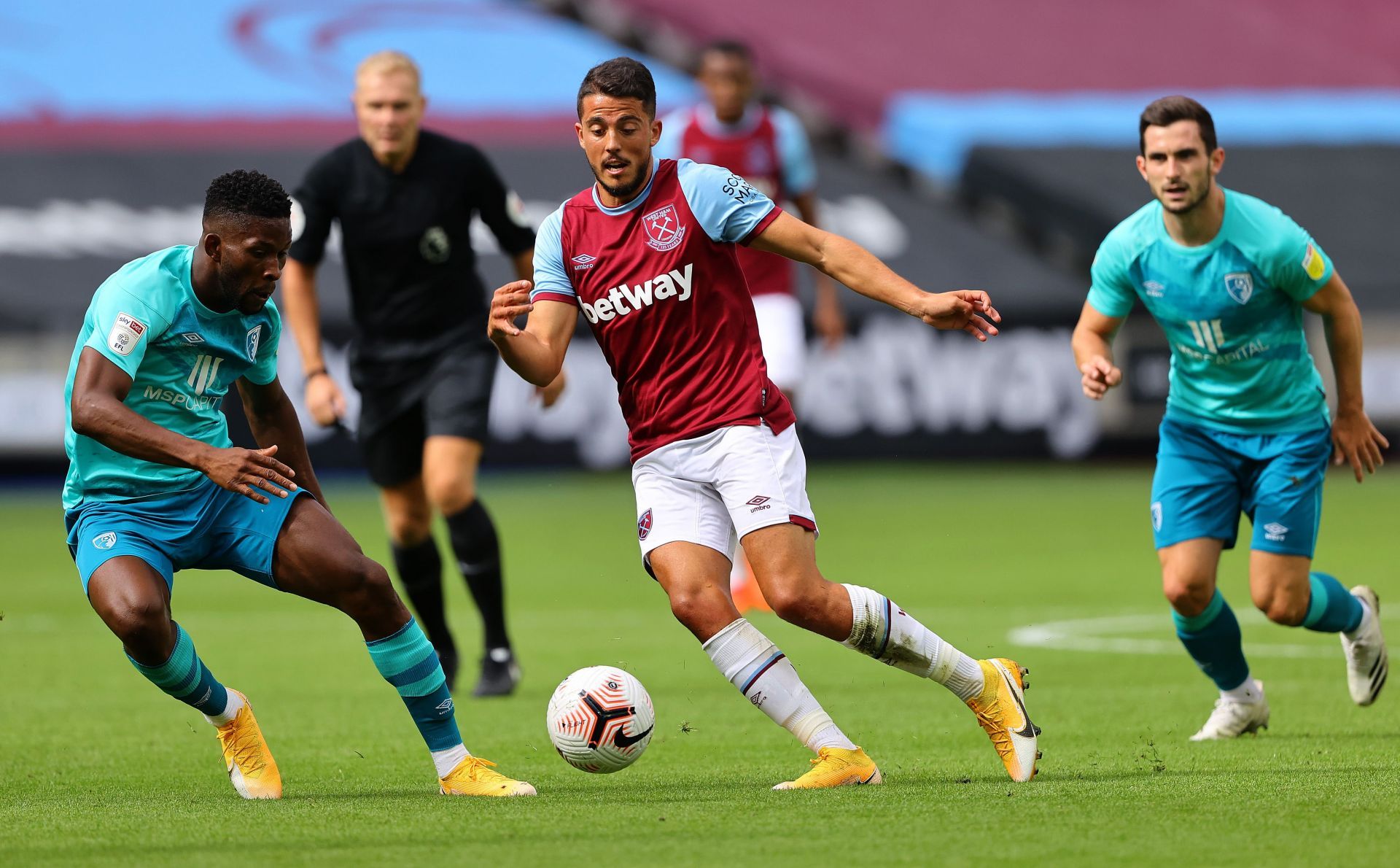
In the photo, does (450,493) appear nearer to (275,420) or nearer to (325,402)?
(325,402)

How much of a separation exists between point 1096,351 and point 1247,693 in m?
1.32

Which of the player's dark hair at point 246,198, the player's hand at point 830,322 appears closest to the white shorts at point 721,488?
the player's dark hair at point 246,198

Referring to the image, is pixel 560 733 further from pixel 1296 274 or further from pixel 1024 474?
pixel 1024 474

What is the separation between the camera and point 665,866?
4.36m

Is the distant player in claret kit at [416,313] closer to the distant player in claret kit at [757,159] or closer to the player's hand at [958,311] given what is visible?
the distant player in claret kit at [757,159]

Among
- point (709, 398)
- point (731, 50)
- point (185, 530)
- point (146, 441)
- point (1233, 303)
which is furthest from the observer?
point (731, 50)

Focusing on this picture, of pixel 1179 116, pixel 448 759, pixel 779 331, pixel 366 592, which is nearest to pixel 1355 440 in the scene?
pixel 1179 116

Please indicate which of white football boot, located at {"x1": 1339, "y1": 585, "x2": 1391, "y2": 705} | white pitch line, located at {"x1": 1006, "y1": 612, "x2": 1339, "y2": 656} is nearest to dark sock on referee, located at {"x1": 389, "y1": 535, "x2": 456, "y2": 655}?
white pitch line, located at {"x1": 1006, "y1": 612, "x2": 1339, "y2": 656}

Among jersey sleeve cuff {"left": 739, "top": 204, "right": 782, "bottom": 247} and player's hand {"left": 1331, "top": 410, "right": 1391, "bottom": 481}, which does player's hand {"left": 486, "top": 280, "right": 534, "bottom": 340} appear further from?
player's hand {"left": 1331, "top": 410, "right": 1391, "bottom": 481}

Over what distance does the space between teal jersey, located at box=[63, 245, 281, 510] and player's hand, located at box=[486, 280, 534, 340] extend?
820 millimetres

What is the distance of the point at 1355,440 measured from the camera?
661 centimetres

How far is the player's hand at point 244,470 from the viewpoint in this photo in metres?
5.12

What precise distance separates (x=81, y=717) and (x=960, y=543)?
8.18 m

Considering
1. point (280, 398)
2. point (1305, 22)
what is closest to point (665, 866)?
point (280, 398)
